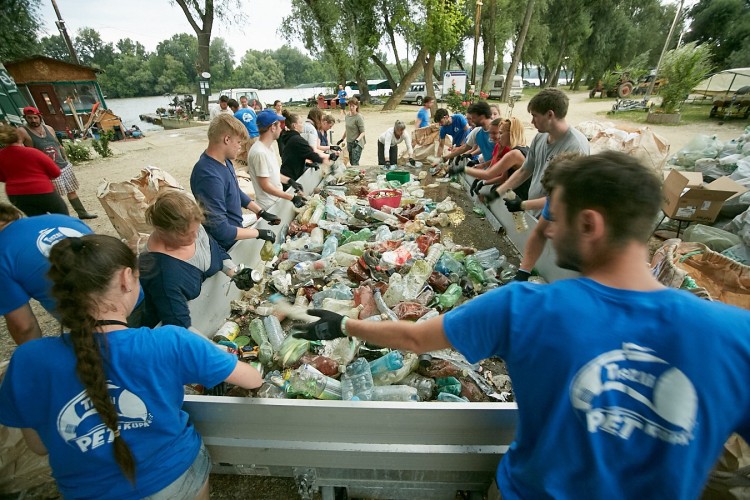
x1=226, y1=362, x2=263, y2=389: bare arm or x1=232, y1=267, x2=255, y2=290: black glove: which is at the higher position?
x1=226, y1=362, x2=263, y2=389: bare arm

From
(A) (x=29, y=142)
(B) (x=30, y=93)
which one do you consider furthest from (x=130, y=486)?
(B) (x=30, y=93)

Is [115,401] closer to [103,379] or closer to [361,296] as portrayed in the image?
[103,379]

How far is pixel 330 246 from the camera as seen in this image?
3852mm

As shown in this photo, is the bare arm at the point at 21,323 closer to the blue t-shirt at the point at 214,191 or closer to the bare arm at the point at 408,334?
the blue t-shirt at the point at 214,191

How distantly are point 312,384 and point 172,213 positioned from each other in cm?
130

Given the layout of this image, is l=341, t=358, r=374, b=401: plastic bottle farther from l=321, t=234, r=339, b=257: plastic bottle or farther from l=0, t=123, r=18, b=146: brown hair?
l=0, t=123, r=18, b=146: brown hair

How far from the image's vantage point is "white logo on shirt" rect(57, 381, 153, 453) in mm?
1115

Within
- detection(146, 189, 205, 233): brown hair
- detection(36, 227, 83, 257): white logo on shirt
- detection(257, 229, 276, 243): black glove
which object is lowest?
detection(257, 229, 276, 243): black glove

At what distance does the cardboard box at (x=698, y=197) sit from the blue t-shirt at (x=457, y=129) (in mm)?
3639

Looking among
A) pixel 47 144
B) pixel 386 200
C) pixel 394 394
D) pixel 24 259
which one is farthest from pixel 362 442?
pixel 47 144

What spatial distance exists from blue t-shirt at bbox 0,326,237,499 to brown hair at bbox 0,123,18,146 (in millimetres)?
4300

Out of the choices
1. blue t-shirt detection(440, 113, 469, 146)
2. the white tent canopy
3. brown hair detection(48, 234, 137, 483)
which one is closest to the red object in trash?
blue t-shirt detection(440, 113, 469, 146)

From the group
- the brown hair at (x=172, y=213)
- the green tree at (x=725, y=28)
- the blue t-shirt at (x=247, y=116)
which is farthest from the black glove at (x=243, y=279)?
the green tree at (x=725, y=28)

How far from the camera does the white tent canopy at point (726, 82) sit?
16.9 metres
